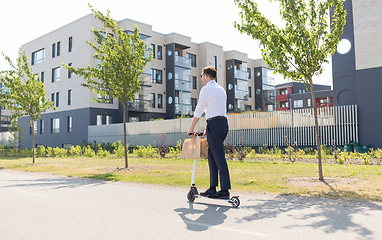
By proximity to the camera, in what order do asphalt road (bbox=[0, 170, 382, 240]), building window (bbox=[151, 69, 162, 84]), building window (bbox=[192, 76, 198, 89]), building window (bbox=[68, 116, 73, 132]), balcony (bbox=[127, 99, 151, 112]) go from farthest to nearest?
building window (bbox=[192, 76, 198, 89]) < building window (bbox=[151, 69, 162, 84]) < building window (bbox=[68, 116, 73, 132]) < balcony (bbox=[127, 99, 151, 112]) < asphalt road (bbox=[0, 170, 382, 240])

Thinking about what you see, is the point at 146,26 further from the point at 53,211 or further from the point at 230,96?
the point at 53,211

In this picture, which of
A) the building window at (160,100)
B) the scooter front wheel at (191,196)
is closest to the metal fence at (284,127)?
the scooter front wheel at (191,196)

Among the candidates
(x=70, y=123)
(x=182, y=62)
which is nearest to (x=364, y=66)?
(x=182, y=62)

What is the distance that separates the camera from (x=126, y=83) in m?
12.8

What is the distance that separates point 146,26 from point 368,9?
2478cm

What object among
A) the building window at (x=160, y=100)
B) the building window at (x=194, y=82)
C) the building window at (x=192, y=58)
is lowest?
the building window at (x=160, y=100)

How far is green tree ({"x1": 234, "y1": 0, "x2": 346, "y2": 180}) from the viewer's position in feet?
26.6

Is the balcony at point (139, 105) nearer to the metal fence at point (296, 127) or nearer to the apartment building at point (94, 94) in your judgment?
the apartment building at point (94, 94)

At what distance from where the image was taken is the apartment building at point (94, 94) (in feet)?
113

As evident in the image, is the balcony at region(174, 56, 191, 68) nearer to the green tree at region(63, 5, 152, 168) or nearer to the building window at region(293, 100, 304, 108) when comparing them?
the green tree at region(63, 5, 152, 168)

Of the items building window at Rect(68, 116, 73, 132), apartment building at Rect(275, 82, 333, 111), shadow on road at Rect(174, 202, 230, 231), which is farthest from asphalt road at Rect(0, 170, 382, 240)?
apartment building at Rect(275, 82, 333, 111)

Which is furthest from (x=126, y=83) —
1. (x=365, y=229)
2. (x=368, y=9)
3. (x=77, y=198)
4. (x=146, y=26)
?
(x=146, y=26)

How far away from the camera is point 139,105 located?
3531cm

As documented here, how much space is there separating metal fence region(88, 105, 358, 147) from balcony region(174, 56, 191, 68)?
14357mm
